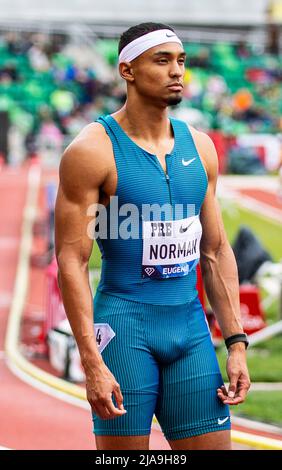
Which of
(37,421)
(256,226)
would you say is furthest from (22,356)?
(256,226)

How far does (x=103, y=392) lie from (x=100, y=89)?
122 feet

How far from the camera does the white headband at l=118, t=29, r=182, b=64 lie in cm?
448

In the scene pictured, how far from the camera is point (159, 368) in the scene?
14.6 ft

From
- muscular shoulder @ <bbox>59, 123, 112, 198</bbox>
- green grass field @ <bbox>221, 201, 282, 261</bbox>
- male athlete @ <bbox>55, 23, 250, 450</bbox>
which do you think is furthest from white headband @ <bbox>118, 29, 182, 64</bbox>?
green grass field @ <bbox>221, 201, 282, 261</bbox>

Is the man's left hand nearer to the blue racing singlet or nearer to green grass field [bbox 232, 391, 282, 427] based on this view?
the blue racing singlet

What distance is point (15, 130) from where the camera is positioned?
34.4m

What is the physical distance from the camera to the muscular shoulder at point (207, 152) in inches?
183

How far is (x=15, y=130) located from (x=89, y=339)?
30.5 m

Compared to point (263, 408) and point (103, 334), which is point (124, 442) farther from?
point (263, 408)

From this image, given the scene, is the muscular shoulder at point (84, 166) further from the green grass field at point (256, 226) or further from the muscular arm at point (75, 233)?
the green grass field at point (256, 226)

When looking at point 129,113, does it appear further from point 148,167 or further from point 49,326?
point 49,326

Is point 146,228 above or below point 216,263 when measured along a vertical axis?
above

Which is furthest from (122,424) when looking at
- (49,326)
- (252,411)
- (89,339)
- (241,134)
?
(241,134)

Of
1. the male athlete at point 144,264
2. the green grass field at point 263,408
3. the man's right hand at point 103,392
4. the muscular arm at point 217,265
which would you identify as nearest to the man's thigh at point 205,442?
the male athlete at point 144,264
